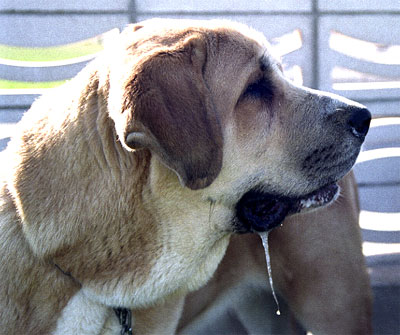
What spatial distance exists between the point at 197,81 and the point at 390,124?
3.02 m

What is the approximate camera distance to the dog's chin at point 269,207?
2.07 meters

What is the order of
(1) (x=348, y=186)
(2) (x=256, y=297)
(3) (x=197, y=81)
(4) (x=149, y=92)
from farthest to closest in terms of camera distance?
(2) (x=256, y=297) → (1) (x=348, y=186) → (3) (x=197, y=81) → (4) (x=149, y=92)

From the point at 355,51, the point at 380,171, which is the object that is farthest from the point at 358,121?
the point at 380,171

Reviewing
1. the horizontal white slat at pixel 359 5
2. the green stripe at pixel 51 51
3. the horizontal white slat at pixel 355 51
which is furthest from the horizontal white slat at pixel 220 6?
the green stripe at pixel 51 51

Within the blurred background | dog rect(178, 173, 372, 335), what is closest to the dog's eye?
dog rect(178, 173, 372, 335)

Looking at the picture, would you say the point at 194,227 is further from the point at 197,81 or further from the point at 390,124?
the point at 390,124

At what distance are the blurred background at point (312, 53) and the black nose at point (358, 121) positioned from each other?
6.98ft

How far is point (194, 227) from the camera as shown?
6.69ft

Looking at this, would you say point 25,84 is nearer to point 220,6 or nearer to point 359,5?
point 220,6

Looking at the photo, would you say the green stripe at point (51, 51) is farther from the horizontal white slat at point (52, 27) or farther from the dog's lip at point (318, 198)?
the dog's lip at point (318, 198)

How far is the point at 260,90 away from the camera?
6.72ft

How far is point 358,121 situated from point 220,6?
→ 2.32 m

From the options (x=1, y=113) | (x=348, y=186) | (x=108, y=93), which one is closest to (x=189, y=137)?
(x=108, y=93)

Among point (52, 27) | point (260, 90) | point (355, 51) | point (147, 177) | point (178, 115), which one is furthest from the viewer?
point (355, 51)
